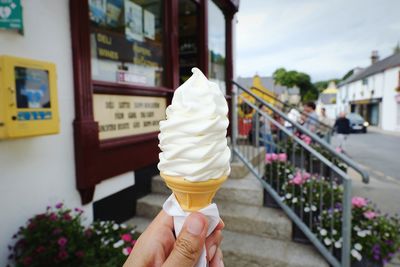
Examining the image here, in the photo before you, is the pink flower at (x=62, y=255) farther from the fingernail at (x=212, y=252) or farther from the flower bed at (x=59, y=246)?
the fingernail at (x=212, y=252)

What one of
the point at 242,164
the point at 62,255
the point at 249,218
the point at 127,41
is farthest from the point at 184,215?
the point at 242,164

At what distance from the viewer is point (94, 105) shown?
307 centimetres

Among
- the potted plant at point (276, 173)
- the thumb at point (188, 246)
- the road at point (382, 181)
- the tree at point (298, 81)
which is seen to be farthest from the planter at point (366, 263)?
the tree at point (298, 81)

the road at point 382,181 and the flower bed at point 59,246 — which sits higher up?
the flower bed at point 59,246

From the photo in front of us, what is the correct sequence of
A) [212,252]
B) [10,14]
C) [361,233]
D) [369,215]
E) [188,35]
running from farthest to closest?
[188,35]
[369,215]
[361,233]
[10,14]
[212,252]

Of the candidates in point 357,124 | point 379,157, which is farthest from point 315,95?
point 379,157

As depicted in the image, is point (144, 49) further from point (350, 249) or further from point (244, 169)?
point (350, 249)

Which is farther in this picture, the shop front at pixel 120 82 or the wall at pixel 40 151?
the shop front at pixel 120 82

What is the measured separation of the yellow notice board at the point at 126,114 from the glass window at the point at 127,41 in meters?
0.28

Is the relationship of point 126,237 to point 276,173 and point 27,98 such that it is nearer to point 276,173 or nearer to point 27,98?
point 27,98

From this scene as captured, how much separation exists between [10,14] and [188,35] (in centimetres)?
442

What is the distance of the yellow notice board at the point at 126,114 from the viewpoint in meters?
3.19

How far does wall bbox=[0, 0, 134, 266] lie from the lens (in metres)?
2.26

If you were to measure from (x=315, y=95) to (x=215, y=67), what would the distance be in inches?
3489
